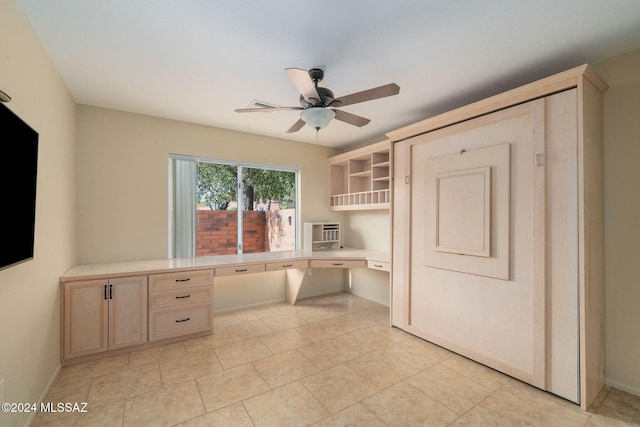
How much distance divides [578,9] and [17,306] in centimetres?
363

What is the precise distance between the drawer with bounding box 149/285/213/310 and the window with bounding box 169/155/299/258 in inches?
30.3

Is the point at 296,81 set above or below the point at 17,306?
above

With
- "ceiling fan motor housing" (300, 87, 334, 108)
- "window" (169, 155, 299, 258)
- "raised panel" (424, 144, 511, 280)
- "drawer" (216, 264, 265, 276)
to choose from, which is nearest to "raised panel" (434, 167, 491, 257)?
"raised panel" (424, 144, 511, 280)

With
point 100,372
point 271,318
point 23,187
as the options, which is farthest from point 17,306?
point 271,318

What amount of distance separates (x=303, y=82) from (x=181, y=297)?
7.94ft

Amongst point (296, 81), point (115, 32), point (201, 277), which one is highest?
point (115, 32)

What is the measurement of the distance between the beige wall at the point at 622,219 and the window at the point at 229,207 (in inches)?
138

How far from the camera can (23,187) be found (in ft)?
4.91

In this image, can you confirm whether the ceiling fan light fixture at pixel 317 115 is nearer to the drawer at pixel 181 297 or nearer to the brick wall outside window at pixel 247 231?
the drawer at pixel 181 297

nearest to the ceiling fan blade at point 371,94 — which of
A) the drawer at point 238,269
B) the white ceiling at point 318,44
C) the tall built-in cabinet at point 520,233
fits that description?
the white ceiling at point 318,44

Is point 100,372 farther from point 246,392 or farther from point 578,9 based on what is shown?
point 578,9

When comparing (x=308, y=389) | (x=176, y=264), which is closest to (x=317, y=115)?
(x=308, y=389)

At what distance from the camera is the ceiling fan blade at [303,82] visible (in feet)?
5.76

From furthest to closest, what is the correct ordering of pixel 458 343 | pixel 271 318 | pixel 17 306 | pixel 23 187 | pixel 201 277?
pixel 271 318
pixel 201 277
pixel 458 343
pixel 17 306
pixel 23 187
